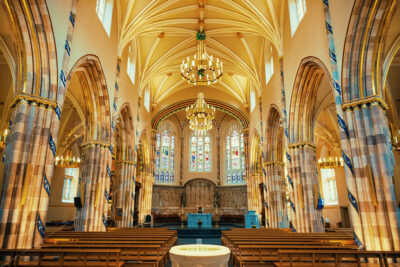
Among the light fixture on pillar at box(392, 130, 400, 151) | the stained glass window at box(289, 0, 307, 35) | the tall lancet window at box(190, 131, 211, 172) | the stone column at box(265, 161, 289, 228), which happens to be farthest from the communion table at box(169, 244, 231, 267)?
the tall lancet window at box(190, 131, 211, 172)

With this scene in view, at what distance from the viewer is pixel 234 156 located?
30781 millimetres

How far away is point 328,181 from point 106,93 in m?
19.8

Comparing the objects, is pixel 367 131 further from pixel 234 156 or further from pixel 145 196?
pixel 234 156

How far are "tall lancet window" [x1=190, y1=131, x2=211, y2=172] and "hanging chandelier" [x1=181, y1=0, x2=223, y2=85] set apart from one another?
14.2m

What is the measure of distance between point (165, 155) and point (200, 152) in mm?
4112

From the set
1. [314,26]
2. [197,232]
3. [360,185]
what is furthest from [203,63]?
[197,232]

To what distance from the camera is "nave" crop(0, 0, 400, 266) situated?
7199 mm

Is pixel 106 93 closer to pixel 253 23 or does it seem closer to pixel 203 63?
pixel 203 63

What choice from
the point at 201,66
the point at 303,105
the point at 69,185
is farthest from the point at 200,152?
the point at 303,105

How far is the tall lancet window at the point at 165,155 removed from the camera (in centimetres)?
2978

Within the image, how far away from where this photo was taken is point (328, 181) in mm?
23578

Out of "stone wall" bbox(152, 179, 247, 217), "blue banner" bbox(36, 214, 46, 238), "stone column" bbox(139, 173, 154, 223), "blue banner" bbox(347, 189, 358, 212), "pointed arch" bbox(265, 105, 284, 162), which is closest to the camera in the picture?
"blue banner" bbox(36, 214, 46, 238)

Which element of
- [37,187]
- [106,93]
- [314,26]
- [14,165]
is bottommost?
[37,187]

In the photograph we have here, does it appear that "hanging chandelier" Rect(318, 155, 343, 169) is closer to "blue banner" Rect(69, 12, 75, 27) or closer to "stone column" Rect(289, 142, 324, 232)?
"stone column" Rect(289, 142, 324, 232)
